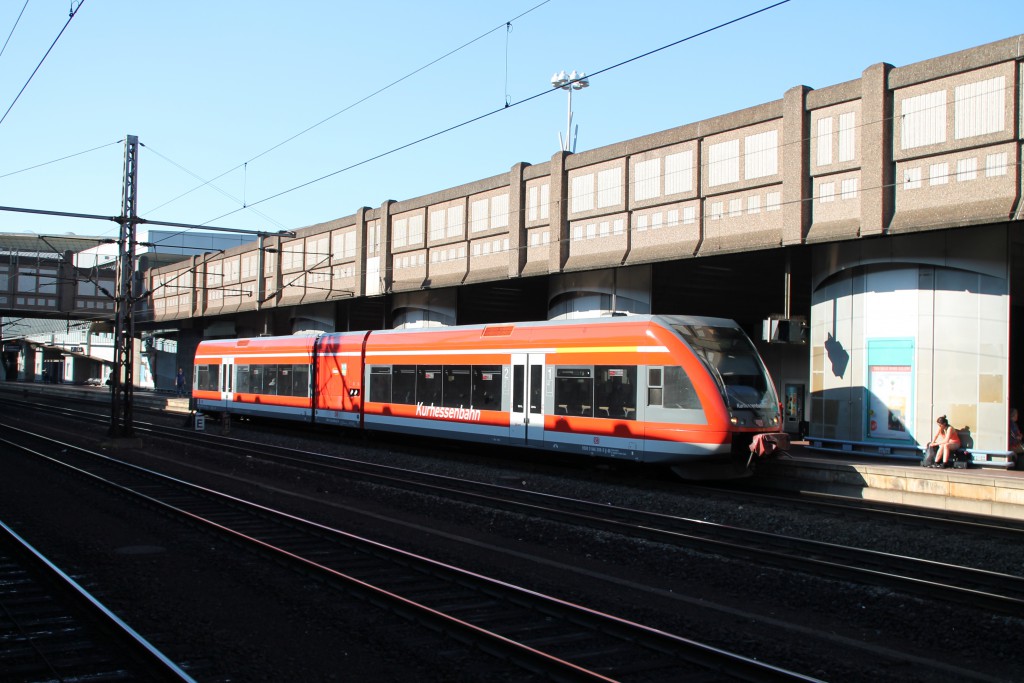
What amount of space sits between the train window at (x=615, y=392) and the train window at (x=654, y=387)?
13.5 inches

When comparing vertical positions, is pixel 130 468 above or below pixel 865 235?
below

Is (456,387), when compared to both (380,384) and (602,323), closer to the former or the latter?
(380,384)

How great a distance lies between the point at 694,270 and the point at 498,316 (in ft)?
47.5

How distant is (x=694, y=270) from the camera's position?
24406 mm

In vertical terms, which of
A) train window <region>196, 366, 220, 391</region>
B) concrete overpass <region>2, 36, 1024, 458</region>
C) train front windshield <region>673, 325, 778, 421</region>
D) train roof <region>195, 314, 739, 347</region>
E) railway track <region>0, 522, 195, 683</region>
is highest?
concrete overpass <region>2, 36, 1024, 458</region>

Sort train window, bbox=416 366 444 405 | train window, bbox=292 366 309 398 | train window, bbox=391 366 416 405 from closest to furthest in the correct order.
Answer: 1. train window, bbox=416 366 444 405
2. train window, bbox=391 366 416 405
3. train window, bbox=292 366 309 398

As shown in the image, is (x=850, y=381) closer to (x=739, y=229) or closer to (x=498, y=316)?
(x=739, y=229)

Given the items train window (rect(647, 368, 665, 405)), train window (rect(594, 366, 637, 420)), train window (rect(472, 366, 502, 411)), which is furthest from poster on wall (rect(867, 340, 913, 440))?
train window (rect(472, 366, 502, 411))

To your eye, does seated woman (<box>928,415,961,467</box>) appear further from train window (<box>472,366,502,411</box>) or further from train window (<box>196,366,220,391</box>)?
train window (<box>196,366,220,391</box>)

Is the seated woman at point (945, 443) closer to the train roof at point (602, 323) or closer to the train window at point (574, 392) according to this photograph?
the train roof at point (602, 323)

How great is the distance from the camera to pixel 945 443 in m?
16.9

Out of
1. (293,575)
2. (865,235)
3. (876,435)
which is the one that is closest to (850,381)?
(876,435)

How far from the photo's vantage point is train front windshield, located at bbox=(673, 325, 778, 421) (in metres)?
15.3

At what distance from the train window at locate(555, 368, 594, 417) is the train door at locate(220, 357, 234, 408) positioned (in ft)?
59.7
